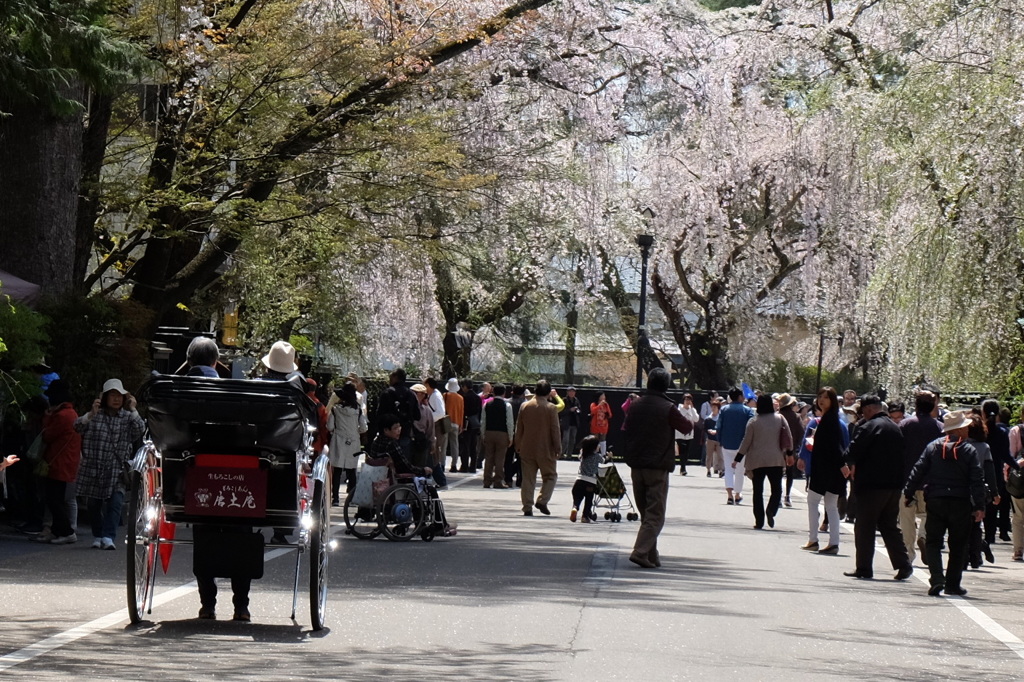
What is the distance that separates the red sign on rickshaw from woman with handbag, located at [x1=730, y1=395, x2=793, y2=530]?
11.9m

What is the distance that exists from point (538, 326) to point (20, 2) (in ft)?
126

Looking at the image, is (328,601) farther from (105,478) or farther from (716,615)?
(105,478)

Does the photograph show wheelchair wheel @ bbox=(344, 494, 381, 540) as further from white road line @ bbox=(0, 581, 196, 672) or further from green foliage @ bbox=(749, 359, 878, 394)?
green foliage @ bbox=(749, 359, 878, 394)

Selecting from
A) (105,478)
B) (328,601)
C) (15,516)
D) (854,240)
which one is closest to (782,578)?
(328,601)

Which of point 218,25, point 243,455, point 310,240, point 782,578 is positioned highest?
point 218,25

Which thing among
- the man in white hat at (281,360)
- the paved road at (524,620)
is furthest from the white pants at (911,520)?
the man in white hat at (281,360)

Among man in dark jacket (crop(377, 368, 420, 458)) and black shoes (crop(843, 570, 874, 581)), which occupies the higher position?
man in dark jacket (crop(377, 368, 420, 458))

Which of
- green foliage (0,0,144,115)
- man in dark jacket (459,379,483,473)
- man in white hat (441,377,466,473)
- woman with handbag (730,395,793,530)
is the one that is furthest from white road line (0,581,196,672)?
man in dark jacket (459,379,483,473)

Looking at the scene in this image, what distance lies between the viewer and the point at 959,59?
22781 millimetres

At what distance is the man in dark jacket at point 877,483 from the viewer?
15406 millimetres

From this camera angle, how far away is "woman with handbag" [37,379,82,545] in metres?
16.1

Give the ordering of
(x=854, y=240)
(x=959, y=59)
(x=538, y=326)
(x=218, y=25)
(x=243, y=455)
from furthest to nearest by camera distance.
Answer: (x=538, y=326) < (x=854, y=240) < (x=959, y=59) < (x=218, y=25) < (x=243, y=455)

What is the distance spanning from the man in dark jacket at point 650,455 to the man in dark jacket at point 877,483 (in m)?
1.76

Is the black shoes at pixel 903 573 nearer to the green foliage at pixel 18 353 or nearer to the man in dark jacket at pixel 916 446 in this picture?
the man in dark jacket at pixel 916 446
